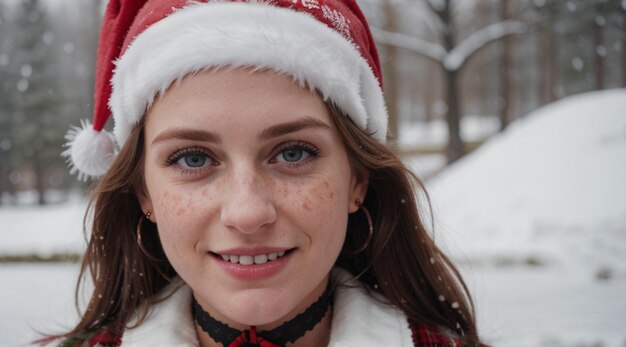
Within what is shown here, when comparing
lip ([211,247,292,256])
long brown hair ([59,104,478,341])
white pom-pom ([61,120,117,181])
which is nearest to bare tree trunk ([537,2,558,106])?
long brown hair ([59,104,478,341])

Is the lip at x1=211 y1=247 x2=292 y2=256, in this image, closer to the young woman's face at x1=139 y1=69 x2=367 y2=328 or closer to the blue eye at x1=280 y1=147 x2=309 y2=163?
the young woman's face at x1=139 y1=69 x2=367 y2=328

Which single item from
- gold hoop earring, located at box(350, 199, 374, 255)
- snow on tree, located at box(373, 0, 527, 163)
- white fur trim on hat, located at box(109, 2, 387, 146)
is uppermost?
white fur trim on hat, located at box(109, 2, 387, 146)

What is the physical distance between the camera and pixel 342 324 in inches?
65.6

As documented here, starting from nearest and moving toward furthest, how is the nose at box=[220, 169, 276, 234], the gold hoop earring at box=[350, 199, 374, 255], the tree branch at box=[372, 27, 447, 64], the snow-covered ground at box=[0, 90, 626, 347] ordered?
1. the nose at box=[220, 169, 276, 234]
2. the gold hoop earring at box=[350, 199, 374, 255]
3. the snow-covered ground at box=[0, 90, 626, 347]
4. the tree branch at box=[372, 27, 447, 64]

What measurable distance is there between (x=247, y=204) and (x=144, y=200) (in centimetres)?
51

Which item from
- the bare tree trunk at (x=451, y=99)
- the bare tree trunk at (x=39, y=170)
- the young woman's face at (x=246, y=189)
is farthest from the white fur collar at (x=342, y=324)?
the bare tree trunk at (x=39, y=170)

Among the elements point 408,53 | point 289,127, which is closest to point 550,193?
point 289,127

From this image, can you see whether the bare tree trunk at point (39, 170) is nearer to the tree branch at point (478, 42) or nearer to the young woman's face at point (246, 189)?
the tree branch at point (478, 42)

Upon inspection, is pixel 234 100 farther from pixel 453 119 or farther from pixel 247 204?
pixel 453 119

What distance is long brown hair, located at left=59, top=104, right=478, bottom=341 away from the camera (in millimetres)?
1801

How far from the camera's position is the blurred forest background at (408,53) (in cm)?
1332

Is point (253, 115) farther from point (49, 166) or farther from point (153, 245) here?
point (49, 166)

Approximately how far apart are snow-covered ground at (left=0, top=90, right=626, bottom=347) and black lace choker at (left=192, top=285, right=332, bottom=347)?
0.97m

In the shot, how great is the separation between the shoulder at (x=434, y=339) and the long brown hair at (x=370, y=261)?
0.04 metres
